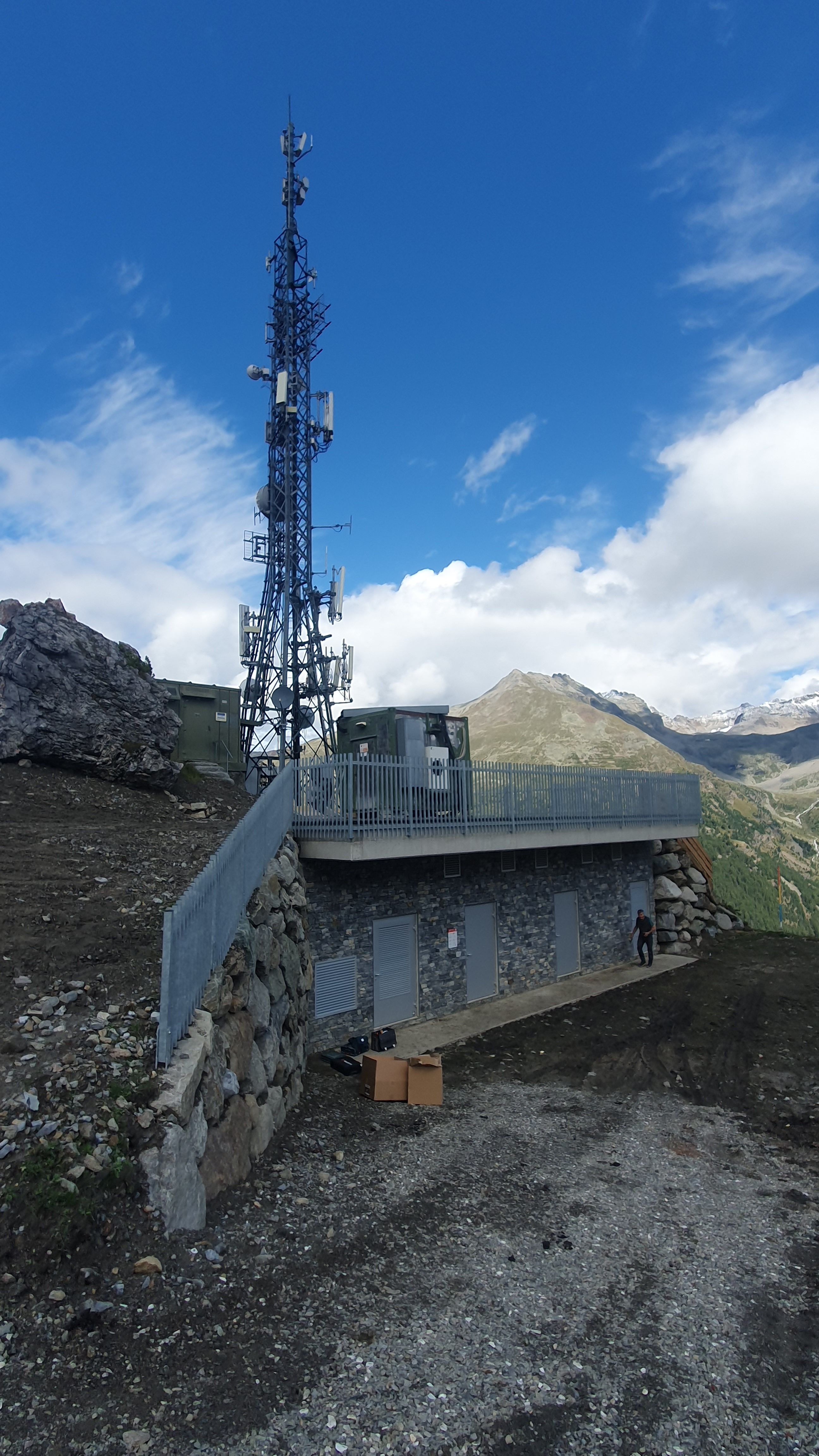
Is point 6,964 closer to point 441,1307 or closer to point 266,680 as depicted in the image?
point 441,1307

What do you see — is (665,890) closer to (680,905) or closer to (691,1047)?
(680,905)

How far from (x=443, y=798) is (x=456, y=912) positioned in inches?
122

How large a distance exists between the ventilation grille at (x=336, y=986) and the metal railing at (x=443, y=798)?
102 inches

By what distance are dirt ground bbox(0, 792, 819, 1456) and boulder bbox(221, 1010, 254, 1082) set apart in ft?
3.64

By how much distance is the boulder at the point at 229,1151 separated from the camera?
6.80m

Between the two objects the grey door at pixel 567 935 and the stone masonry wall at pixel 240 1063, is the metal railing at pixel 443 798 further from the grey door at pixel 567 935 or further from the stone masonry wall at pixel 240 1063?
the grey door at pixel 567 935

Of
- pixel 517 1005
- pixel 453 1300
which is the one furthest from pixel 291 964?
pixel 517 1005

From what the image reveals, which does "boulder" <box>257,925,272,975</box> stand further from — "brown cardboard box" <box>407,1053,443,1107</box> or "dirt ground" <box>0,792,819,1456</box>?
"brown cardboard box" <box>407,1053,443,1107</box>

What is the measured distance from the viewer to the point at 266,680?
29625 millimetres

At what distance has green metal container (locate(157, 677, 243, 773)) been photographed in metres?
22.0

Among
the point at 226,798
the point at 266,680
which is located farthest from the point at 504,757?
the point at 226,798

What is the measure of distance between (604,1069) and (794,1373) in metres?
7.71

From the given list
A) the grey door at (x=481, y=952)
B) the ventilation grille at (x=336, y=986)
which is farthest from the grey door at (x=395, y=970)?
the grey door at (x=481, y=952)

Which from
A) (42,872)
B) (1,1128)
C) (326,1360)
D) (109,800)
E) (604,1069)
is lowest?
(604,1069)
